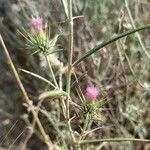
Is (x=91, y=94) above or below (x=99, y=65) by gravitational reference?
above

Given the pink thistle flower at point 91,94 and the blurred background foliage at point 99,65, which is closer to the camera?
the pink thistle flower at point 91,94

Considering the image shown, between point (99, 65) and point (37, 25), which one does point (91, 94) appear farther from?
point (99, 65)

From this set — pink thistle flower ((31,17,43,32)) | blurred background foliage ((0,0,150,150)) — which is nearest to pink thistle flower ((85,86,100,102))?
pink thistle flower ((31,17,43,32))

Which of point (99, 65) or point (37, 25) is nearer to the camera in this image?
point (37, 25)

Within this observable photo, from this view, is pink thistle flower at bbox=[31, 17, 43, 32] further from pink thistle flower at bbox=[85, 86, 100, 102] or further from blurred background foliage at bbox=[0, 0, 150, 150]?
blurred background foliage at bbox=[0, 0, 150, 150]

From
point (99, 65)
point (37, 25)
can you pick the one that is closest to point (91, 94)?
point (37, 25)

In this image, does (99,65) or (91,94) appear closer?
(91,94)

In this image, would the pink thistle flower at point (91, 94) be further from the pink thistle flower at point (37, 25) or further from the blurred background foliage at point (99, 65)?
the blurred background foliage at point (99, 65)

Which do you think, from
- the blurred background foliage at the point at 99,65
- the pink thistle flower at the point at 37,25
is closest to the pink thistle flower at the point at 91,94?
the pink thistle flower at the point at 37,25

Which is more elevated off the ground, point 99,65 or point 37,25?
point 37,25

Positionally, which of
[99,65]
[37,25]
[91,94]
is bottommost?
[99,65]
